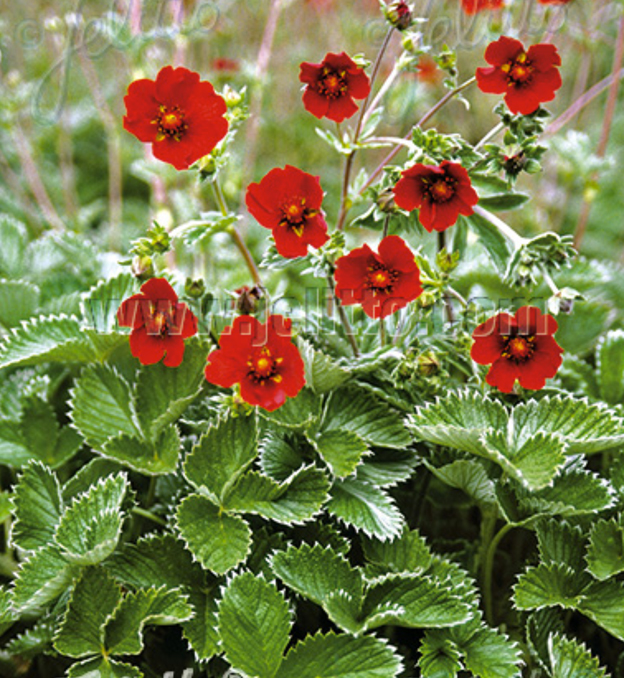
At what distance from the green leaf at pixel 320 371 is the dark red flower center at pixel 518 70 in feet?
1.22

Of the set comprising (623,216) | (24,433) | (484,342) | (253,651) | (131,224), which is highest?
(623,216)

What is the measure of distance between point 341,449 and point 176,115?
1.40 ft

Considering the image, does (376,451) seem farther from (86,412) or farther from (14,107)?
(14,107)

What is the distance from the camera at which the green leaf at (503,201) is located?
97 centimetres

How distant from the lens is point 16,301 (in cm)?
120

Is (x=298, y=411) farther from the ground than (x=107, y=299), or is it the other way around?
(x=107, y=299)

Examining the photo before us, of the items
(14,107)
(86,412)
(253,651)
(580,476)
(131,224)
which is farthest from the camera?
Result: (131,224)

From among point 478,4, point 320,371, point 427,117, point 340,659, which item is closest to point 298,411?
point 320,371

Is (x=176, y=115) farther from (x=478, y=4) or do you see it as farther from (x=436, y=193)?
(x=478, y=4)

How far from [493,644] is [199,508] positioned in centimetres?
36

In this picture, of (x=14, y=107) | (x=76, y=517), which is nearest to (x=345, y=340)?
(x=76, y=517)

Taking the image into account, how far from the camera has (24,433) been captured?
3.43ft

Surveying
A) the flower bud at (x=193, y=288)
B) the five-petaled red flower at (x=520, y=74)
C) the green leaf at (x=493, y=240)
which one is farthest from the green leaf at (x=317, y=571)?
the five-petaled red flower at (x=520, y=74)

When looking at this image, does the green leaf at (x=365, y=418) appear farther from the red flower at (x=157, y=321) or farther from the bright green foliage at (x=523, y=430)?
the red flower at (x=157, y=321)
